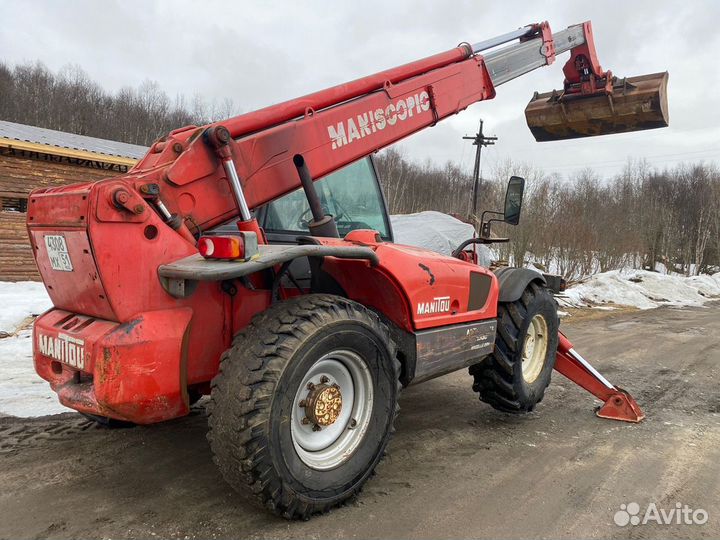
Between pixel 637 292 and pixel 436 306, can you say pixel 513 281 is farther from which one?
pixel 637 292

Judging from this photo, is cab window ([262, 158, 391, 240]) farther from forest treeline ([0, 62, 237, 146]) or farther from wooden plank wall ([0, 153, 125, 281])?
forest treeline ([0, 62, 237, 146])

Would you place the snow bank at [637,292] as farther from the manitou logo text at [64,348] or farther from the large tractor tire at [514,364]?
the manitou logo text at [64,348]

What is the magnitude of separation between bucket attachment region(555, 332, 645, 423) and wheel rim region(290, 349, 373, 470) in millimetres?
2696

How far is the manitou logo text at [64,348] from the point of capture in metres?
Result: 2.63

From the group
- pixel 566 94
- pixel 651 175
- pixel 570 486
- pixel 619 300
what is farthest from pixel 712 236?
pixel 570 486

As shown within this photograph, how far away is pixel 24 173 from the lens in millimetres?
13547

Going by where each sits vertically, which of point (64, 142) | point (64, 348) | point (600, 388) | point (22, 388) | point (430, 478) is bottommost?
point (600, 388)

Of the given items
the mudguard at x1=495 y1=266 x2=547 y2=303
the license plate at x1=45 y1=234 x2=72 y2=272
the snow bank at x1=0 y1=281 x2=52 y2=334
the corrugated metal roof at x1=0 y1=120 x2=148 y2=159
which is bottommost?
the mudguard at x1=495 y1=266 x2=547 y2=303

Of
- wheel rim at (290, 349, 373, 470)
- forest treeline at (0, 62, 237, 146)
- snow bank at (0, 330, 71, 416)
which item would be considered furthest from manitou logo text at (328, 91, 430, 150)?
forest treeline at (0, 62, 237, 146)

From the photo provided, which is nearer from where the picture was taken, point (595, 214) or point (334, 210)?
point (334, 210)

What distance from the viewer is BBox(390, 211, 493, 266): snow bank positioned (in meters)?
13.6

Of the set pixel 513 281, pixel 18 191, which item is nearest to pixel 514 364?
pixel 513 281

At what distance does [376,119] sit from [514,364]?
227cm

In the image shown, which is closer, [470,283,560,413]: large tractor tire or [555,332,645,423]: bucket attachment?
[470,283,560,413]: large tractor tire
